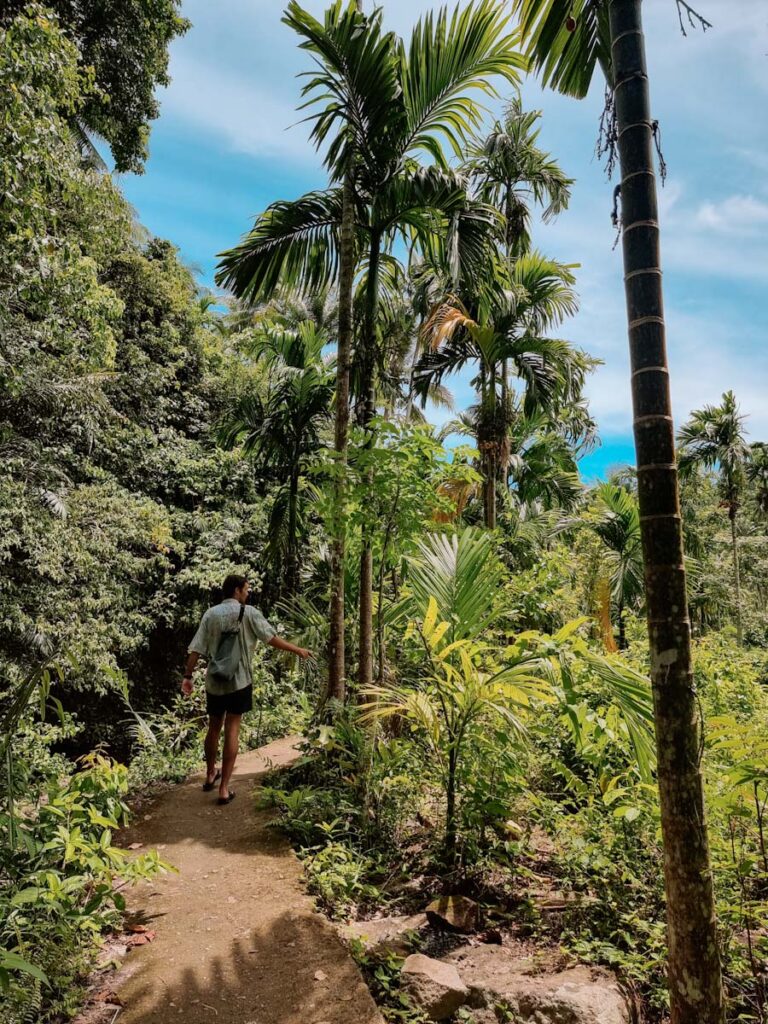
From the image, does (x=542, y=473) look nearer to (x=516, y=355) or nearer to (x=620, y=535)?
(x=620, y=535)

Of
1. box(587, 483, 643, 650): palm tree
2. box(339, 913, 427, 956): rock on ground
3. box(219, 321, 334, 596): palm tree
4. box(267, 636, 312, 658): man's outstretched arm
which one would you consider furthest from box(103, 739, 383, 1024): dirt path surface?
box(587, 483, 643, 650): palm tree

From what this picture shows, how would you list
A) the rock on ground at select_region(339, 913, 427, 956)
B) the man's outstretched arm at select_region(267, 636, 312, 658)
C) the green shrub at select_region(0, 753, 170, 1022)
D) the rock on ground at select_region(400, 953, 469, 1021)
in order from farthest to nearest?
the man's outstretched arm at select_region(267, 636, 312, 658) < the rock on ground at select_region(339, 913, 427, 956) < the rock on ground at select_region(400, 953, 469, 1021) < the green shrub at select_region(0, 753, 170, 1022)

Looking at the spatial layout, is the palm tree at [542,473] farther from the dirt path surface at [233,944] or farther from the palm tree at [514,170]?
the dirt path surface at [233,944]

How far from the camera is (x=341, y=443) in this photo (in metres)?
5.38

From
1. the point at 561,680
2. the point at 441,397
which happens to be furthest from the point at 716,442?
the point at 561,680

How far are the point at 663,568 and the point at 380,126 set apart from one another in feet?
15.9

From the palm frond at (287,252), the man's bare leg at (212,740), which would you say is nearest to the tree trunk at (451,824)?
the man's bare leg at (212,740)

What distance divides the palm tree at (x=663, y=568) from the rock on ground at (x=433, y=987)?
37.2 inches

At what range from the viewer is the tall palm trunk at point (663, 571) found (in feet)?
7.66

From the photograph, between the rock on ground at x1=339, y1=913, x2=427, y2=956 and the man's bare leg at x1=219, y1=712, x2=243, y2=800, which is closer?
the rock on ground at x1=339, y1=913, x2=427, y2=956

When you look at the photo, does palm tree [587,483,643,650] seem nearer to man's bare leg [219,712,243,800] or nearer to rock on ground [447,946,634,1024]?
man's bare leg [219,712,243,800]

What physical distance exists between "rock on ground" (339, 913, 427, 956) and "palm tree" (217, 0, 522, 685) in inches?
74.8

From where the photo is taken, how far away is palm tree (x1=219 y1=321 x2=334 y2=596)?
1087cm

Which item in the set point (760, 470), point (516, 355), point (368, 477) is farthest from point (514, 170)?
point (760, 470)
